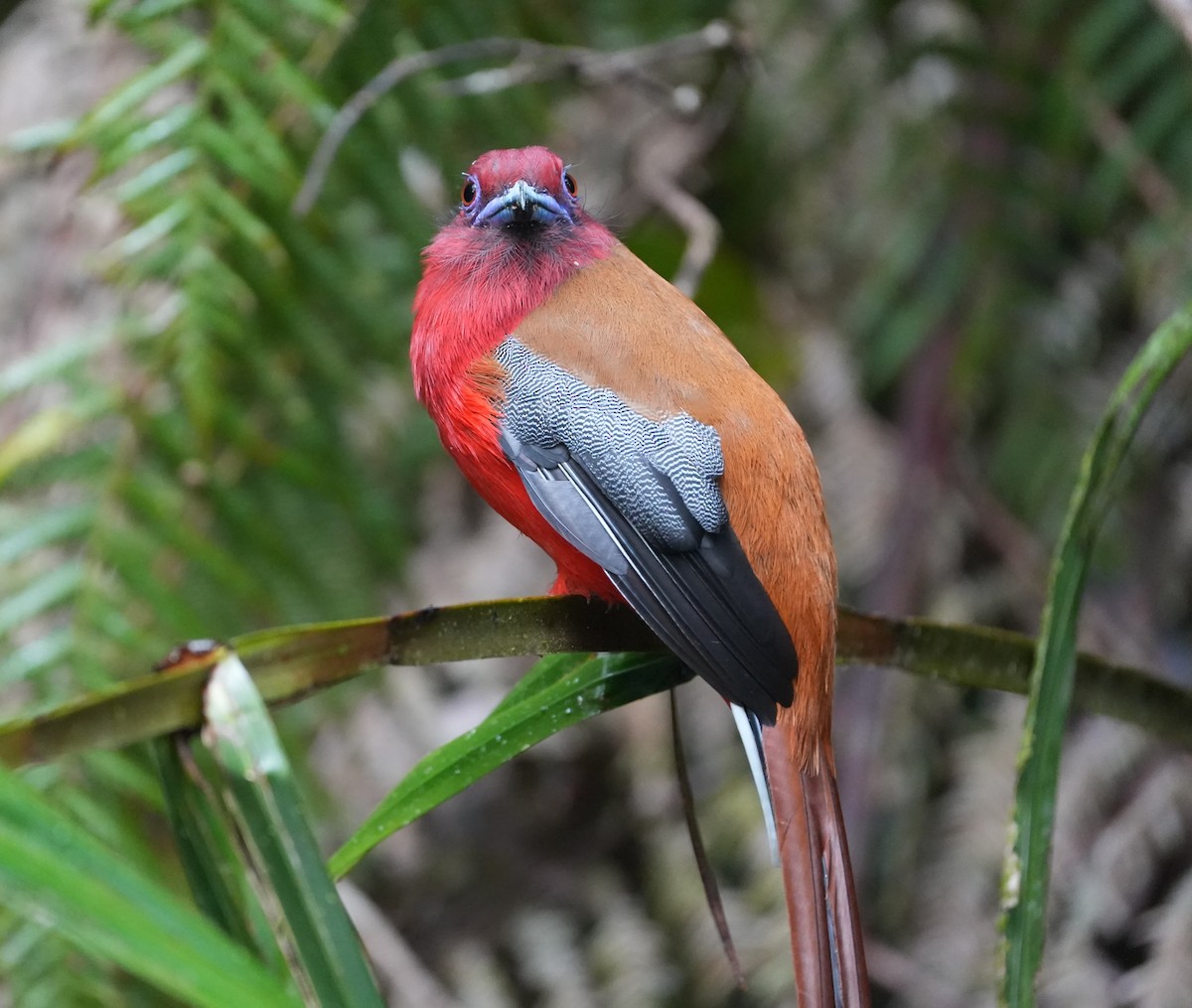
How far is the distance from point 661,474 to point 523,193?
534mm

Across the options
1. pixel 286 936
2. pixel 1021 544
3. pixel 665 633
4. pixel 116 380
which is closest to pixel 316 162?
pixel 116 380

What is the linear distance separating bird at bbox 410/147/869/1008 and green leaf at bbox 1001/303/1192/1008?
0.17 metres

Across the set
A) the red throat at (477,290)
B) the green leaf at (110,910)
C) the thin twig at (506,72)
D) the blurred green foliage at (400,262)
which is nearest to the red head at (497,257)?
the red throat at (477,290)

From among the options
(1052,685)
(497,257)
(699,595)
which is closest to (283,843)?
(699,595)

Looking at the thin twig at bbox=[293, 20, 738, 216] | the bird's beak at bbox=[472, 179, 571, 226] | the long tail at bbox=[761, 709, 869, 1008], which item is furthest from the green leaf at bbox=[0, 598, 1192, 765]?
the thin twig at bbox=[293, 20, 738, 216]

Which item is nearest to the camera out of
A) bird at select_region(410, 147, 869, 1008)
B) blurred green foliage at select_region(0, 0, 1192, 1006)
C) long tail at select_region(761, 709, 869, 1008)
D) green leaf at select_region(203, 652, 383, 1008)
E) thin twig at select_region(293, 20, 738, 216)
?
green leaf at select_region(203, 652, 383, 1008)

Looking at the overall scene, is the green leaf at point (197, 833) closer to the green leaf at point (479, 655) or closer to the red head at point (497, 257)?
the green leaf at point (479, 655)

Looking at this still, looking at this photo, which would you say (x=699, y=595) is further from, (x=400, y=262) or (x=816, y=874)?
(x=400, y=262)

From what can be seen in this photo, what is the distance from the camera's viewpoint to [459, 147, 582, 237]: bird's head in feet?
5.94

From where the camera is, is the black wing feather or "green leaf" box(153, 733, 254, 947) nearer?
"green leaf" box(153, 733, 254, 947)

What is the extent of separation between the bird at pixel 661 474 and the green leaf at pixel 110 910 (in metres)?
0.60

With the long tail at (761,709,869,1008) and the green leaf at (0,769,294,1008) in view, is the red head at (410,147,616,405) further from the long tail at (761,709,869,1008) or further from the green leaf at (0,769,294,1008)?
the green leaf at (0,769,294,1008)

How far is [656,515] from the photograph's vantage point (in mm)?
1480

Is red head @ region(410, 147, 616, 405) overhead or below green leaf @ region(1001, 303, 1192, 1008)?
overhead
